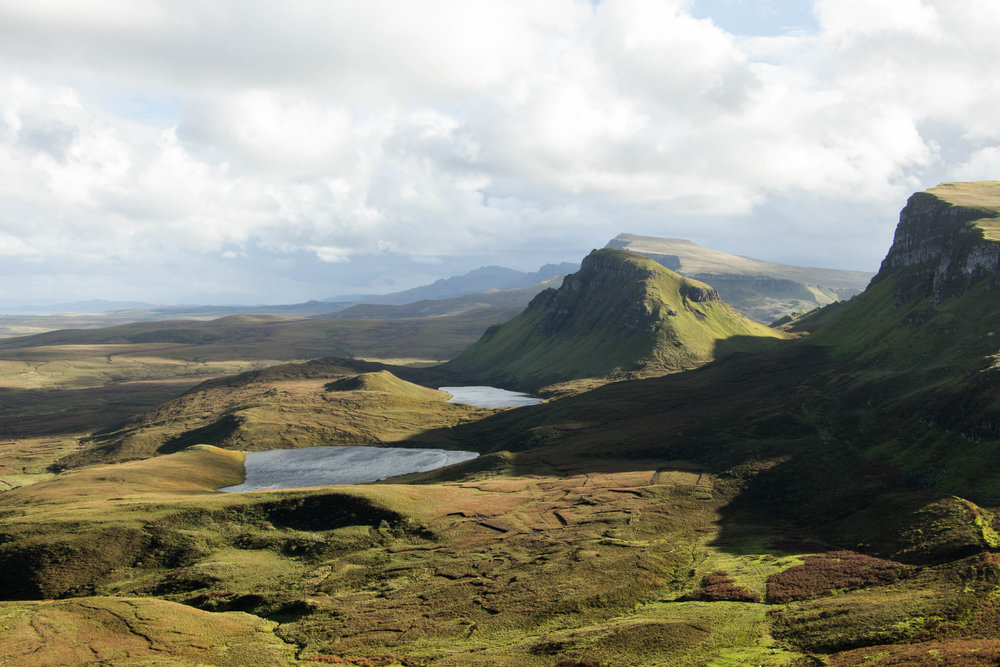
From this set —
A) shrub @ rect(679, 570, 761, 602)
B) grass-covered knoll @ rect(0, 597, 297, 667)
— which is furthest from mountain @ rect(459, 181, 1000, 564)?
grass-covered knoll @ rect(0, 597, 297, 667)

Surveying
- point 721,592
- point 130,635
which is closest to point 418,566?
point 130,635

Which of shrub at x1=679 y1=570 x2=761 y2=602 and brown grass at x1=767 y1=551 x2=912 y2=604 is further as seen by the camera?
brown grass at x1=767 y1=551 x2=912 y2=604

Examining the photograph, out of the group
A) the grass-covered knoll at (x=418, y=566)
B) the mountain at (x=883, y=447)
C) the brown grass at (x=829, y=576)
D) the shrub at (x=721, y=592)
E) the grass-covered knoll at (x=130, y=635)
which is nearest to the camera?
the grass-covered knoll at (x=130, y=635)

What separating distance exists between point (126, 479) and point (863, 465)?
18627 centimetres

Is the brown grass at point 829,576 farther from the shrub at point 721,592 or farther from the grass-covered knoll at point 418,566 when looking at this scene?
the grass-covered knoll at point 418,566

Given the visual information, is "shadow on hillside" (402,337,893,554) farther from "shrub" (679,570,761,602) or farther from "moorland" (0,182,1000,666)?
"shrub" (679,570,761,602)

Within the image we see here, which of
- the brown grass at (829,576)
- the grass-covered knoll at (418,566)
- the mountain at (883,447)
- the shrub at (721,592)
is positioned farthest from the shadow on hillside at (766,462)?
the shrub at (721,592)

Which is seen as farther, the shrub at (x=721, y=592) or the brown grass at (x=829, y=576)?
the brown grass at (x=829, y=576)

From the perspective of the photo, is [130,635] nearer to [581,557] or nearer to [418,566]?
[418,566]

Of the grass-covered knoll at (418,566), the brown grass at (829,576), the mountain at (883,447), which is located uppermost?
the mountain at (883,447)

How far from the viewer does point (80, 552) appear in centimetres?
→ 10512

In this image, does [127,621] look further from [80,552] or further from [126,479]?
[126,479]

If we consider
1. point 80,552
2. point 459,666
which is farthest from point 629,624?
A: point 80,552

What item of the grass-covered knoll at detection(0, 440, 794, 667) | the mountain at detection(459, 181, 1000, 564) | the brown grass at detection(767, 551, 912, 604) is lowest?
the grass-covered knoll at detection(0, 440, 794, 667)
